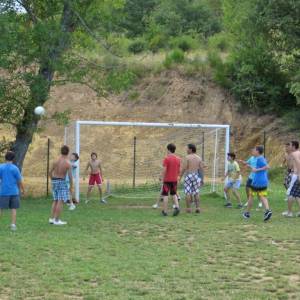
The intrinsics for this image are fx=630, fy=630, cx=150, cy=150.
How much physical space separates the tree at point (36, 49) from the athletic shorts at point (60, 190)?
556 centimetres

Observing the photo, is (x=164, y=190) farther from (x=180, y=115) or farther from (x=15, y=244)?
(x=180, y=115)

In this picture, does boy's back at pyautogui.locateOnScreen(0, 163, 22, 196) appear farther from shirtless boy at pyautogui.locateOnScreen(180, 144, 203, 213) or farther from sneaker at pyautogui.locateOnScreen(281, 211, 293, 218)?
sneaker at pyautogui.locateOnScreen(281, 211, 293, 218)

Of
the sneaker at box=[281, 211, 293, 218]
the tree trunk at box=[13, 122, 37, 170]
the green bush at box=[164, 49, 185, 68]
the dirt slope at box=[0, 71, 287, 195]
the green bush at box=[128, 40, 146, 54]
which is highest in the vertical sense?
the green bush at box=[128, 40, 146, 54]

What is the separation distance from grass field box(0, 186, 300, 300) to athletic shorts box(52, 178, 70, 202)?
0.59 meters

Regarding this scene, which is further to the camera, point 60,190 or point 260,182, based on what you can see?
point 260,182

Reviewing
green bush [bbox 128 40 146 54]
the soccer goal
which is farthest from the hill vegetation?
the soccer goal

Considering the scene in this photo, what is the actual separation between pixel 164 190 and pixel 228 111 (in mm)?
19730

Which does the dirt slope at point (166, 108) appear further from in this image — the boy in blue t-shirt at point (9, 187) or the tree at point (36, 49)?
the boy in blue t-shirt at point (9, 187)

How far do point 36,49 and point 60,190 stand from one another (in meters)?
6.53

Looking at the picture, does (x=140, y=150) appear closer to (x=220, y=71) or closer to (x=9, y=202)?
(x=220, y=71)

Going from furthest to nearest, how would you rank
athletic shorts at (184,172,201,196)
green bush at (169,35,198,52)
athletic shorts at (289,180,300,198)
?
green bush at (169,35,198,52) → athletic shorts at (184,172,201,196) → athletic shorts at (289,180,300,198)

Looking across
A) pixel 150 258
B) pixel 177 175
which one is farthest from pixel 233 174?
pixel 150 258

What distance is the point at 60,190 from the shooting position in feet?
41.2

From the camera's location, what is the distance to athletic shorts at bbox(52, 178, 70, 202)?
41.0 feet
